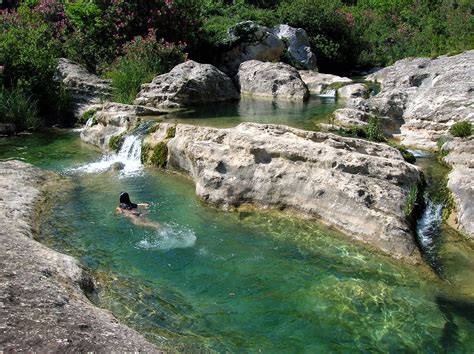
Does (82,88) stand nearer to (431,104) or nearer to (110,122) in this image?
(110,122)

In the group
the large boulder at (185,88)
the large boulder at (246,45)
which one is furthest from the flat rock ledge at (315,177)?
the large boulder at (246,45)

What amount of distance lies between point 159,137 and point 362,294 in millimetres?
9123

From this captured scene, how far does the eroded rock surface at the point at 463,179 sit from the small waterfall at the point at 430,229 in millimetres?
434

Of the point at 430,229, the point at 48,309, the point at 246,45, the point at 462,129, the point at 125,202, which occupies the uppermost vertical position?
the point at 246,45

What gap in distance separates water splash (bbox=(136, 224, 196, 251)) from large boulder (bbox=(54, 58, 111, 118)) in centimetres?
1193

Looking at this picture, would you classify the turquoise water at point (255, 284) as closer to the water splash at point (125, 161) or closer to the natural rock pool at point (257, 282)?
the natural rock pool at point (257, 282)

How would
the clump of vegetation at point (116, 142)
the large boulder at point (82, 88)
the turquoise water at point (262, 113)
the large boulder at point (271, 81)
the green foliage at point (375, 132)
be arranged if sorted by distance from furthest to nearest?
the large boulder at point (271, 81)
the large boulder at point (82, 88)
the turquoise water at point (262, 113)
the clump of vegetation at point (116, 142)
the green foliage at point (375, 132)

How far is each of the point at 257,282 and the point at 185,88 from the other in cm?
1373

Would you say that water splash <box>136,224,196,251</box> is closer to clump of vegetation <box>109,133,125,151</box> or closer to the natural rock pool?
the natural rock pool

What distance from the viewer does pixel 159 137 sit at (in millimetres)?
14891

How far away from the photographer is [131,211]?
1070cm

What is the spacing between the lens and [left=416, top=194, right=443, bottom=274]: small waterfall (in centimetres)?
893

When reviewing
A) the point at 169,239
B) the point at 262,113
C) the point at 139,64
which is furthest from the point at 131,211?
the point at 139,64

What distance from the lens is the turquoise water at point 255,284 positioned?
6629mm
